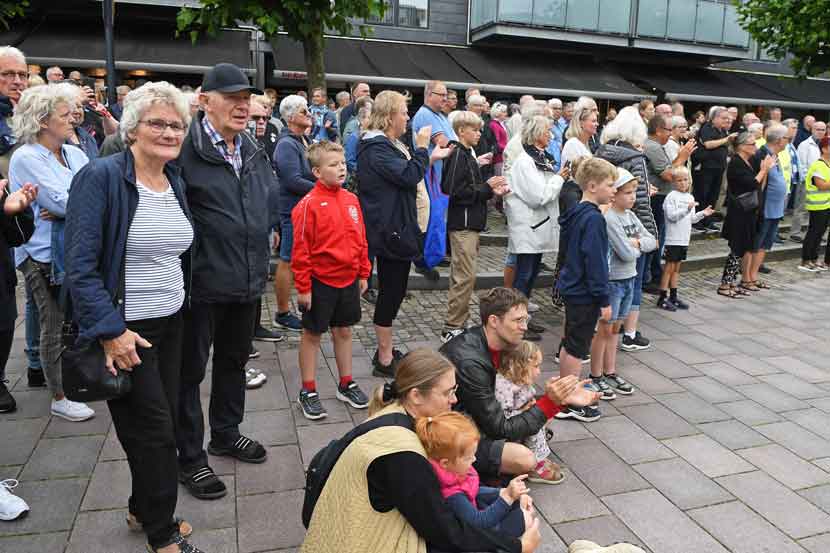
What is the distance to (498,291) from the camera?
368 centimetres

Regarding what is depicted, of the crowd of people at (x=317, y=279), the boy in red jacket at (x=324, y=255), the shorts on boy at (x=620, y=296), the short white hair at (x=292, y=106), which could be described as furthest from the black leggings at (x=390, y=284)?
the short white hair at (x=292, y=106)

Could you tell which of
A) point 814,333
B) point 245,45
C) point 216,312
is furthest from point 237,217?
point 245,45

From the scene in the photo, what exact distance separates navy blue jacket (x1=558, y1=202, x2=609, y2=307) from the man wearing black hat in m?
2.17

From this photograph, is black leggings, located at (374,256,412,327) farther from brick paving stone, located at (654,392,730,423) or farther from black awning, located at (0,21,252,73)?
black awning, located at (0,21,252,73)

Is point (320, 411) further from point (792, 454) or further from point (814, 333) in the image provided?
point (814, 333)

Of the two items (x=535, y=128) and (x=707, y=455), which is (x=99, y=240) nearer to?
(x=707, y=455)

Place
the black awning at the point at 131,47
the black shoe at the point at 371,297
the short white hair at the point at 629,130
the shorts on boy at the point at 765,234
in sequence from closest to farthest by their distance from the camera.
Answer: the short white hair at the point at 629,130
the black shoe at the point at 371,297
the shorts on boy at the point at 765,234
the black awning at the point at 131,47

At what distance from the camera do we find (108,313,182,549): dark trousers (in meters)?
2.76

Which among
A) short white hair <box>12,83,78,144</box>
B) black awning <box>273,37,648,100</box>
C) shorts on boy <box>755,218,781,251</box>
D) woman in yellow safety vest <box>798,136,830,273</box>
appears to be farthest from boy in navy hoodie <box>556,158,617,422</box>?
black awning <box>273,37,648,100</box>

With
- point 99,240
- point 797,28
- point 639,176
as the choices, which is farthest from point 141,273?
point 797,28

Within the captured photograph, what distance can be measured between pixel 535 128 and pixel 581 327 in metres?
2.17

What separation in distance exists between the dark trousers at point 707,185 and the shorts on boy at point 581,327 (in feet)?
24.8

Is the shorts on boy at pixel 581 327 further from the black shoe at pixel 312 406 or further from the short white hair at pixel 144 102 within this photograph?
the short white hair at pixel 144 102

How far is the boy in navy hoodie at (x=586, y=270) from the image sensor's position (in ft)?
15.0
